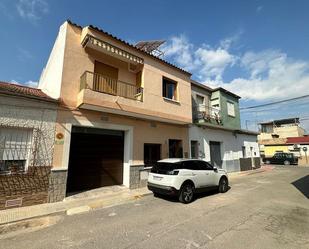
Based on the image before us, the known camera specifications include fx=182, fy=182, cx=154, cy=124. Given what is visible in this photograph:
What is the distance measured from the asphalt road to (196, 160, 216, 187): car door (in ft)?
3.72

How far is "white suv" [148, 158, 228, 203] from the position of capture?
752cm

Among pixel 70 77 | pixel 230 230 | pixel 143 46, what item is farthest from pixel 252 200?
pixel 143 46

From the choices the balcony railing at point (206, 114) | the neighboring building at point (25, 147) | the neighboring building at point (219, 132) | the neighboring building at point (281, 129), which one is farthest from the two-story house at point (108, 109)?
the neighboring building at point (281, 129)

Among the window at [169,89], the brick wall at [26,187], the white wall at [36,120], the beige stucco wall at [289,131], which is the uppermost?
the beige stucco wall at [289,131]

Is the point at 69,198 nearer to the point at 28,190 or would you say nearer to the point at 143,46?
the point at 28,190

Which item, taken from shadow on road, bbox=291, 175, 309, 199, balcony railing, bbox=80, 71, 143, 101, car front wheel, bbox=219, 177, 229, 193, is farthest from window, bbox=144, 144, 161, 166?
shadow on road, bbox=291, 175, 309, 199

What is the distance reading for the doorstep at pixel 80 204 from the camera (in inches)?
244

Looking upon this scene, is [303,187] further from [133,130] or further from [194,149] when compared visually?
[133,130]

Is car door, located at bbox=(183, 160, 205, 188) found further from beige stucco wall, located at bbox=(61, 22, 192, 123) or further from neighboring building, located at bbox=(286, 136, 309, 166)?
neighboring building, located at bbox=(286, 136, 309, 166)

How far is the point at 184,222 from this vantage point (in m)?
5.59

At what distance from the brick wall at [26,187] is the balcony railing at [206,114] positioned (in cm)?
1111

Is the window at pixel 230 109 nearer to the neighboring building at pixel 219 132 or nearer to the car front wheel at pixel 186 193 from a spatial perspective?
the neighboring building at pixel 219 132

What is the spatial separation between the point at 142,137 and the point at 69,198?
4880 millimetres

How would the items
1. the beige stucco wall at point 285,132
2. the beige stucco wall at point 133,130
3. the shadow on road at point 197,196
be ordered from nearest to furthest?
the beige stucco wall at point 133,130
the shadow on road at point 197,196
the beige stucco wall at point 285,132
